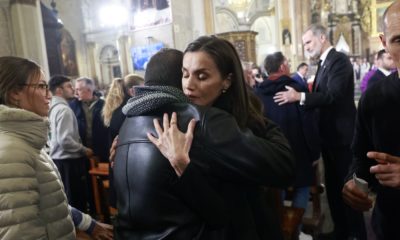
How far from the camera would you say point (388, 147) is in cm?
151

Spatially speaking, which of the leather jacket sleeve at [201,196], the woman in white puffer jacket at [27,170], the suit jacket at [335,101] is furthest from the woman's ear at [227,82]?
the suit jacket at [335,101]

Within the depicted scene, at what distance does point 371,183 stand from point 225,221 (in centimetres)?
97

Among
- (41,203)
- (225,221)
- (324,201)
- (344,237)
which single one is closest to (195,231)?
(225,221)

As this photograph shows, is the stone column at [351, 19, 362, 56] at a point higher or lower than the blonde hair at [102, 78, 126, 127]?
higher

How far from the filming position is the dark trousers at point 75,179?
→ 4008mm

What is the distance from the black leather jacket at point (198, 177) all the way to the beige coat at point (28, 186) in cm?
44

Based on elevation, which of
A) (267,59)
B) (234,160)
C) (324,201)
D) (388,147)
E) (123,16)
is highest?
(123,16)

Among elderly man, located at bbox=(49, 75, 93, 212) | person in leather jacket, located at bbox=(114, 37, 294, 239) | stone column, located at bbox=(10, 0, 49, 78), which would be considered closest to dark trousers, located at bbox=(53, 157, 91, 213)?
elderly man, located at bbox=(49, 75, 93, 212)

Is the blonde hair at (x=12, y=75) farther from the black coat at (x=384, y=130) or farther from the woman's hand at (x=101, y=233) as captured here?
the black coat at (x=384, y=130)

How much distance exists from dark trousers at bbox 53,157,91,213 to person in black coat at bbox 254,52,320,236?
2.41 m

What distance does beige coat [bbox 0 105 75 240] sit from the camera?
4.16 ft

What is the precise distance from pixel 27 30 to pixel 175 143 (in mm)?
6722

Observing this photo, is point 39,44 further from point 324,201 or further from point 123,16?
point 123,16

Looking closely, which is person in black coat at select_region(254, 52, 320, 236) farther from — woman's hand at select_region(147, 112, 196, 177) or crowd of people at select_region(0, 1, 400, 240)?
woman's hand at select_region(147, 112, 196, 177)
